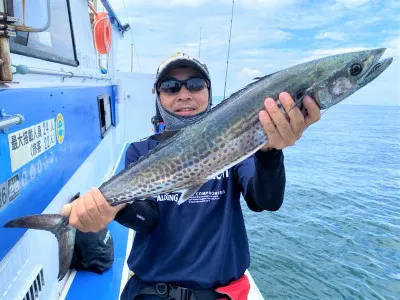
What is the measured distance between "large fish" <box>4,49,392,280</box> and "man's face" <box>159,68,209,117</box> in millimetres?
350

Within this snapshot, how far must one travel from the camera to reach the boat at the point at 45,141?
191cm

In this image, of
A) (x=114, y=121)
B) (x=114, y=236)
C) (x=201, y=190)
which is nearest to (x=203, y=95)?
(x=201, y=190)

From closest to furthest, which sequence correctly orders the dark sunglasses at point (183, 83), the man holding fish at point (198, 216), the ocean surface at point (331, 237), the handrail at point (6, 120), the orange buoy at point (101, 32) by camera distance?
the handrail at point (6, 120) < the man holding fish at point (198, 216) < the dark sunglasses at point (183, 83) < the ocean surface at point (331, 237) < the orange buoy at point (101, 32)

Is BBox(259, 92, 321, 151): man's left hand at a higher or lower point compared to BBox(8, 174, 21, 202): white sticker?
higher

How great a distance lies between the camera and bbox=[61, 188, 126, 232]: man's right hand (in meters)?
1.92

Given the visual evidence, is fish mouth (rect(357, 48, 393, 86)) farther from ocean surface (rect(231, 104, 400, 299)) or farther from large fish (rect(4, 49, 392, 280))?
ocean surface (rect(231, 104, 400, 299))

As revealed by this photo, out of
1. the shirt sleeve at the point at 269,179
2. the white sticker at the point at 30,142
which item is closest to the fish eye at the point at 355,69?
the shirt sleeve at the point at 269,179

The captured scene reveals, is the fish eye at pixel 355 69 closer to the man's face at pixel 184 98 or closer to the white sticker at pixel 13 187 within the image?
the man's face at pixel 184 98

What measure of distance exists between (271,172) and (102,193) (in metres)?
0.99

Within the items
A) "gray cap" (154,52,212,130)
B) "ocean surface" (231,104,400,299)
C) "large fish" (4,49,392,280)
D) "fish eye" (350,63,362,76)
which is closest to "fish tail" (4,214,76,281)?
"large fish" (4,49,392,280)

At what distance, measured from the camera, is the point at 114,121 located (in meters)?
8.10

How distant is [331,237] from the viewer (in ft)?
25.6

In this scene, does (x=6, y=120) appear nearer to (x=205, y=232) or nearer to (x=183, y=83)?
(x=183, y=83)

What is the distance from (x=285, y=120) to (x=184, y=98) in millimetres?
815
